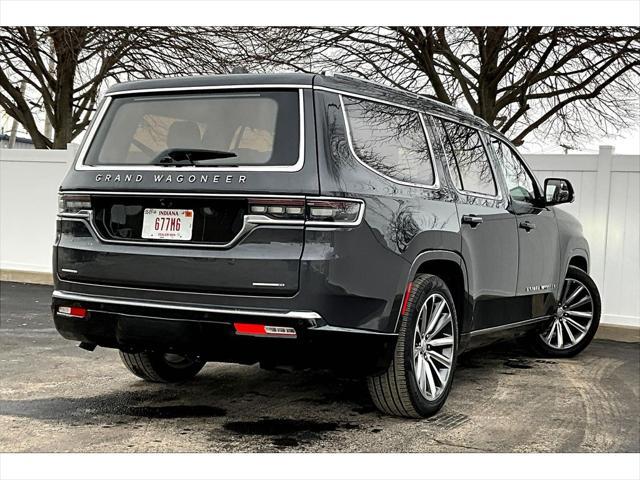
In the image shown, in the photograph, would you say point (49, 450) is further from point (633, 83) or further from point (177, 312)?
point (633, 83)

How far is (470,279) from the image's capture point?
5.25 m

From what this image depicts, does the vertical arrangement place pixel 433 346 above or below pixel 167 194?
below

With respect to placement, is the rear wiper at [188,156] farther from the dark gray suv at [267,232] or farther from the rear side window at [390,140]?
the rear side window at [390,140]

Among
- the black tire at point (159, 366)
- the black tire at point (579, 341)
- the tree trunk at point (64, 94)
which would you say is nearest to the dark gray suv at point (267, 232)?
the black tire at point (159, 366)

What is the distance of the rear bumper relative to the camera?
3.98 m

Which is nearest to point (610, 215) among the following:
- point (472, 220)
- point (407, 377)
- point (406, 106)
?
point (472, 220)

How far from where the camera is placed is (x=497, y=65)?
13391 mm

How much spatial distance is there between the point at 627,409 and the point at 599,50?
8583mm

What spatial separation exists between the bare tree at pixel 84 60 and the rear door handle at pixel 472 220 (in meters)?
10.3

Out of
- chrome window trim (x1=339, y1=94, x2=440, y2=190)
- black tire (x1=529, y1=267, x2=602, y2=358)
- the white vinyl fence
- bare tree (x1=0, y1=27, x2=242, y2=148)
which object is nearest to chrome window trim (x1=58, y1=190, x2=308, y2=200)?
chrome window trim (x1=339, y1=94, x2=440, y2=190)

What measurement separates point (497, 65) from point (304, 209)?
10.3m

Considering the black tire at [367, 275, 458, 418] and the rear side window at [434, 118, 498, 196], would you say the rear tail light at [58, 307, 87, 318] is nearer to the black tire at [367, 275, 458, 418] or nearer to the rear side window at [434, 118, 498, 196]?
the black tire at [367, 275, 458, 418]

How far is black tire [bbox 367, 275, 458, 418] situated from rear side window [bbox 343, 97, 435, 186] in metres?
0.67

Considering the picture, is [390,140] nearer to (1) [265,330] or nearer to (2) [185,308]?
(1) [265,330]
